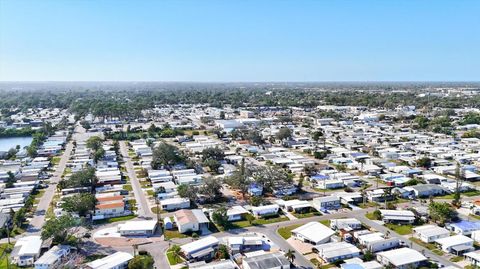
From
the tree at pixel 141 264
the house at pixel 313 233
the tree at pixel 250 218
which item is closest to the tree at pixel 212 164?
the tree at pixel 250 218

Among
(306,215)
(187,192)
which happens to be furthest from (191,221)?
(306,215)

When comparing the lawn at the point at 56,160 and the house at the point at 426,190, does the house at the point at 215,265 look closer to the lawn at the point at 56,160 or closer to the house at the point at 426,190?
the house at the point at 426,190

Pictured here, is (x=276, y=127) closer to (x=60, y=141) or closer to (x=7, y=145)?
(x=60, y=141)

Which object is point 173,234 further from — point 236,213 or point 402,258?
point 402,258

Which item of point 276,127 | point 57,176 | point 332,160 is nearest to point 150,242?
point 57,176

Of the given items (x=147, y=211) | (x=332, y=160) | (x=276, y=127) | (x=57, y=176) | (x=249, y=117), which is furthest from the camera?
(x=249, y=117)
